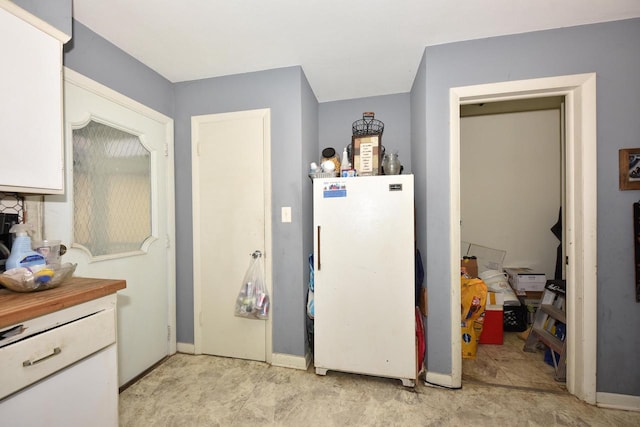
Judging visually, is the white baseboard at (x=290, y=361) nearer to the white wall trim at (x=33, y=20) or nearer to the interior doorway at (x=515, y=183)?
the interior doorway at (x=515, y=183)

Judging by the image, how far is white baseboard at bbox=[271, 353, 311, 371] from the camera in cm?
202

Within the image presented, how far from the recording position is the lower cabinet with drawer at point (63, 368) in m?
0.85

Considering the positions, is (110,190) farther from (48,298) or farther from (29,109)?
(48,298)

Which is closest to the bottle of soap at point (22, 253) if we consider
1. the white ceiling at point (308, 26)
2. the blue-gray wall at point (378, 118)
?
the white ceiling at point (308, 26)

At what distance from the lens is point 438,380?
5.91ft

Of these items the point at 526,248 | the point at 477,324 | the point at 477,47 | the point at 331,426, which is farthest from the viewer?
the point at 526,248

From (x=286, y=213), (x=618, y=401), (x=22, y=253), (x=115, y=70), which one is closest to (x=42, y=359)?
(x=22, y=253)

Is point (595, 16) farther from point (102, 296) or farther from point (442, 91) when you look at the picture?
point (102, 296)

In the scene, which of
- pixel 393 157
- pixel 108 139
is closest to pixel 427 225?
pixel 393 157

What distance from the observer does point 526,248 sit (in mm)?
2924

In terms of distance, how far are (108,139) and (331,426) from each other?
2385mm

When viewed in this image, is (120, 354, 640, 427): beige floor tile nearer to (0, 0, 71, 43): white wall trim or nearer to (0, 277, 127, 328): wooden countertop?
(0, 277, 127, 328): wooden countertop

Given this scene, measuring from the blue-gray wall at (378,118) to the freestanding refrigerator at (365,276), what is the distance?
948 millimetres

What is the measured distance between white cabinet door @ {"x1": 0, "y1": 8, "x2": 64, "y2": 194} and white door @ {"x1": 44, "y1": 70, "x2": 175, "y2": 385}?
1.01 feet
